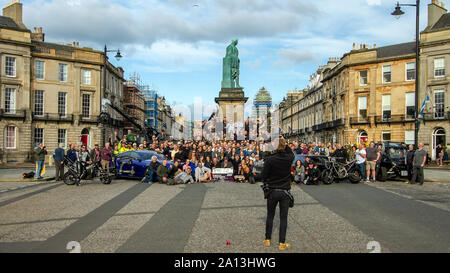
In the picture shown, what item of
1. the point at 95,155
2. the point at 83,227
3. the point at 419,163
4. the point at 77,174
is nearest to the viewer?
the point at 83,227

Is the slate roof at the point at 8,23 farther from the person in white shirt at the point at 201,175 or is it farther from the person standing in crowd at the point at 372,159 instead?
the person standing in crowd at the point at 372,159

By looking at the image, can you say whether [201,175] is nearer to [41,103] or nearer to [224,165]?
[224,165]

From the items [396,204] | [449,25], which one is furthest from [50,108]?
[449,25]

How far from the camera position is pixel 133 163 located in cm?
1714

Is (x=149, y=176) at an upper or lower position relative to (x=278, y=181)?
lower

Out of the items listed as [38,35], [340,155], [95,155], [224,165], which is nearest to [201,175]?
[224,165]

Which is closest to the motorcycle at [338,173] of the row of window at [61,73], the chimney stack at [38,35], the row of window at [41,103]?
the row of window at [41,103]

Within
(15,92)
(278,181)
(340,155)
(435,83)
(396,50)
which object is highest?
(396,50)

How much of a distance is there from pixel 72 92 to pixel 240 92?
21960mm

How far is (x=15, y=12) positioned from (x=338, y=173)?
43.1 metres

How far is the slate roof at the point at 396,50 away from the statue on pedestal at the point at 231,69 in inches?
846

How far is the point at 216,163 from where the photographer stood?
1808 cm

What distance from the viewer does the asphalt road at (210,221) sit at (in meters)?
6.14

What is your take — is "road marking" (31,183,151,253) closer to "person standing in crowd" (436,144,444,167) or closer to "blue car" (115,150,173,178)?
"blue car" (115,150,173,178)
